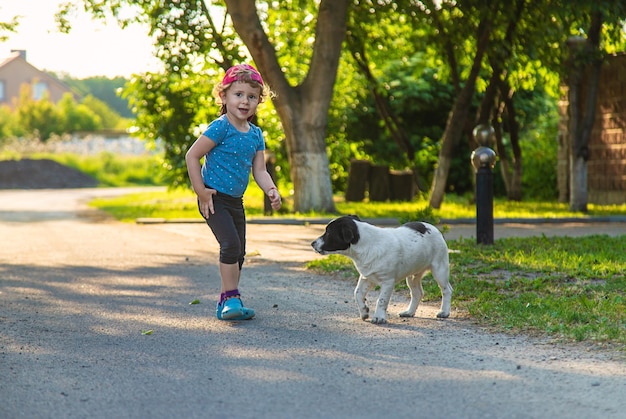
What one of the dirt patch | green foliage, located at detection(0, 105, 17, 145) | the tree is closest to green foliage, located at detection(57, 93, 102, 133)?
green foliage, located at detection(0, 105, 17, 145)

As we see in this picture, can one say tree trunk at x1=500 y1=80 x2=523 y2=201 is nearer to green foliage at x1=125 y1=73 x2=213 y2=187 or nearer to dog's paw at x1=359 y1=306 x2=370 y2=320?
green foliage at x1=125 y1=73 x2=213 y2=187

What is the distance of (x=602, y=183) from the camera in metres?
21.4

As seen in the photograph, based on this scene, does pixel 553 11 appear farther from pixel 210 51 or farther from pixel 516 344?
pixel 516 344

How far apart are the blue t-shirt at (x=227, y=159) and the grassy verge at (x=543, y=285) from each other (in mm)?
1897

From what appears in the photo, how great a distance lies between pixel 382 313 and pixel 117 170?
4839cm

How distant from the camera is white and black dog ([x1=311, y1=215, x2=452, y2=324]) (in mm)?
6316

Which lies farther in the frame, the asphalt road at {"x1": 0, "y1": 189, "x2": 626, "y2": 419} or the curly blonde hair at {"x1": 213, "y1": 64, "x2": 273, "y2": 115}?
the curly blonde hair at {"x1": 213, "y1": 64, "x2": 273, "y2": 115}

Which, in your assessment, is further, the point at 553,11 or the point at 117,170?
the point at 117,170

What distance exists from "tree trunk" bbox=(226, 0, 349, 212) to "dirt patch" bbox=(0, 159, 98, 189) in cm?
2951

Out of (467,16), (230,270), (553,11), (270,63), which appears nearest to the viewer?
(230,270)

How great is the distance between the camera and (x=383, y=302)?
6371mm

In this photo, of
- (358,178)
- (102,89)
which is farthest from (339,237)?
(102,89)

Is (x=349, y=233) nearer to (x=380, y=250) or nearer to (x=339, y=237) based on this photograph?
(x=339, y=237)

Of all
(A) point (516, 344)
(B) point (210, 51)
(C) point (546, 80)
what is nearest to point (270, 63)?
(B) point (210, 51)
